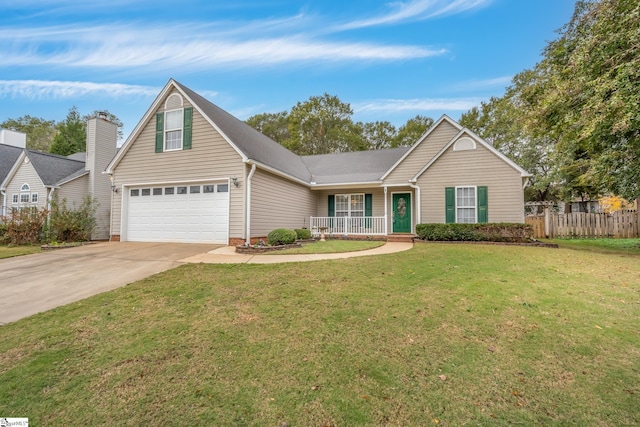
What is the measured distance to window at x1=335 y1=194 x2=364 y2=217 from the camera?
15.8m

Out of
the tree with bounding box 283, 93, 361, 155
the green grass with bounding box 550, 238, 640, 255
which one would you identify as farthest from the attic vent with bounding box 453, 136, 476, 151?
the tree with bounding box 283, 93, 361, 155

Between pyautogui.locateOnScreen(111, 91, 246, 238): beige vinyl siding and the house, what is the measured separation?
5.02 meters

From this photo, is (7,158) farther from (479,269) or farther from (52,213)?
(479,269)

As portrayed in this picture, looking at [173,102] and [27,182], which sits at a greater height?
[173,102]

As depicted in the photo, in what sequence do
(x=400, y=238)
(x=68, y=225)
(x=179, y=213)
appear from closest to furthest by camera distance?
(x=179, y=213), (x=68, y=225), (x=400, y=238)

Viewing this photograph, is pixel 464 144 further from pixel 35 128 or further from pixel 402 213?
pixel 35 128

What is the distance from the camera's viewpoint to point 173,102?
1193 centimetres

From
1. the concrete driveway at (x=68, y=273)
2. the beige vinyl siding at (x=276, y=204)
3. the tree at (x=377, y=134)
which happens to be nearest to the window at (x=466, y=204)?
the beige vinyl siding at (x=276, y=204)

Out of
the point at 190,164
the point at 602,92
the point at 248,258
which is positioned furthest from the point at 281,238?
the point at 602,92

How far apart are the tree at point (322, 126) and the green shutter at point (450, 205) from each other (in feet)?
58.9

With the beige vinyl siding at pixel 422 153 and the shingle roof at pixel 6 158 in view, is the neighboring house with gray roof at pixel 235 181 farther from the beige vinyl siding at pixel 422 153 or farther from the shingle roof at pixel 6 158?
the shingle roof at pixel 6 158

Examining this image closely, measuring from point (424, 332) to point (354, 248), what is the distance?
631 centimetres

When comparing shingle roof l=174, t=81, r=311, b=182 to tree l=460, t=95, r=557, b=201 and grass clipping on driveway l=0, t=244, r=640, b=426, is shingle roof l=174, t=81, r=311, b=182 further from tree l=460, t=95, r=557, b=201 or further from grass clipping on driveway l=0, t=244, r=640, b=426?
tree l=460, t=95, r=557, b=201

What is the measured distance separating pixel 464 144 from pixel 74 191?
20.1 m
